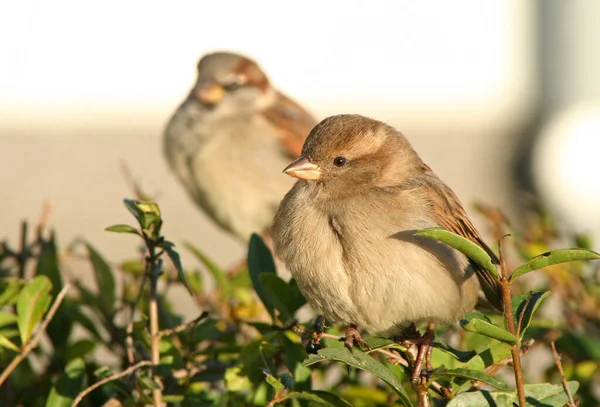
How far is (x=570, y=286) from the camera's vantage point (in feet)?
8.24

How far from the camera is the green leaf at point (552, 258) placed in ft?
4.82

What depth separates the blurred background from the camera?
29.6 feet

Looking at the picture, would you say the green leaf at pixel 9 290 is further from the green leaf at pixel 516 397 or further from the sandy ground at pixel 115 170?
the sandy ground at pixel 115 170

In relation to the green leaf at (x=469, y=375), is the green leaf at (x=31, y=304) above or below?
below

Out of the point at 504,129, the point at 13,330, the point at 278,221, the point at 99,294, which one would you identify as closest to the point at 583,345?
the point at 278,221

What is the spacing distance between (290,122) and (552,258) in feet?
10.2

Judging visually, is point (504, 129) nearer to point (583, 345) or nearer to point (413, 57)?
point (413, 57)

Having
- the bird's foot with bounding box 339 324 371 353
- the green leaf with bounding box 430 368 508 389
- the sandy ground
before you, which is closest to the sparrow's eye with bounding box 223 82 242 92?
the bird's foot with bounding box 339 324 371 353

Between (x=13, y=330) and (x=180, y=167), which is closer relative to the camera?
(x=13, y=330)

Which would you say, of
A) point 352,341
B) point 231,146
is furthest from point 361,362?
point 231,146

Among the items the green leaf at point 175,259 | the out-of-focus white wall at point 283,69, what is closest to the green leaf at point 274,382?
the green leaf at point 175,259

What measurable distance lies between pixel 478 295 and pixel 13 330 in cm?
109

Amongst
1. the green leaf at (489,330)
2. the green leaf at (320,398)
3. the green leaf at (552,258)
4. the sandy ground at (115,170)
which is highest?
the green leaf at (552,258)

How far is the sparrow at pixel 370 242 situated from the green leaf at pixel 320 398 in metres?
0.30
